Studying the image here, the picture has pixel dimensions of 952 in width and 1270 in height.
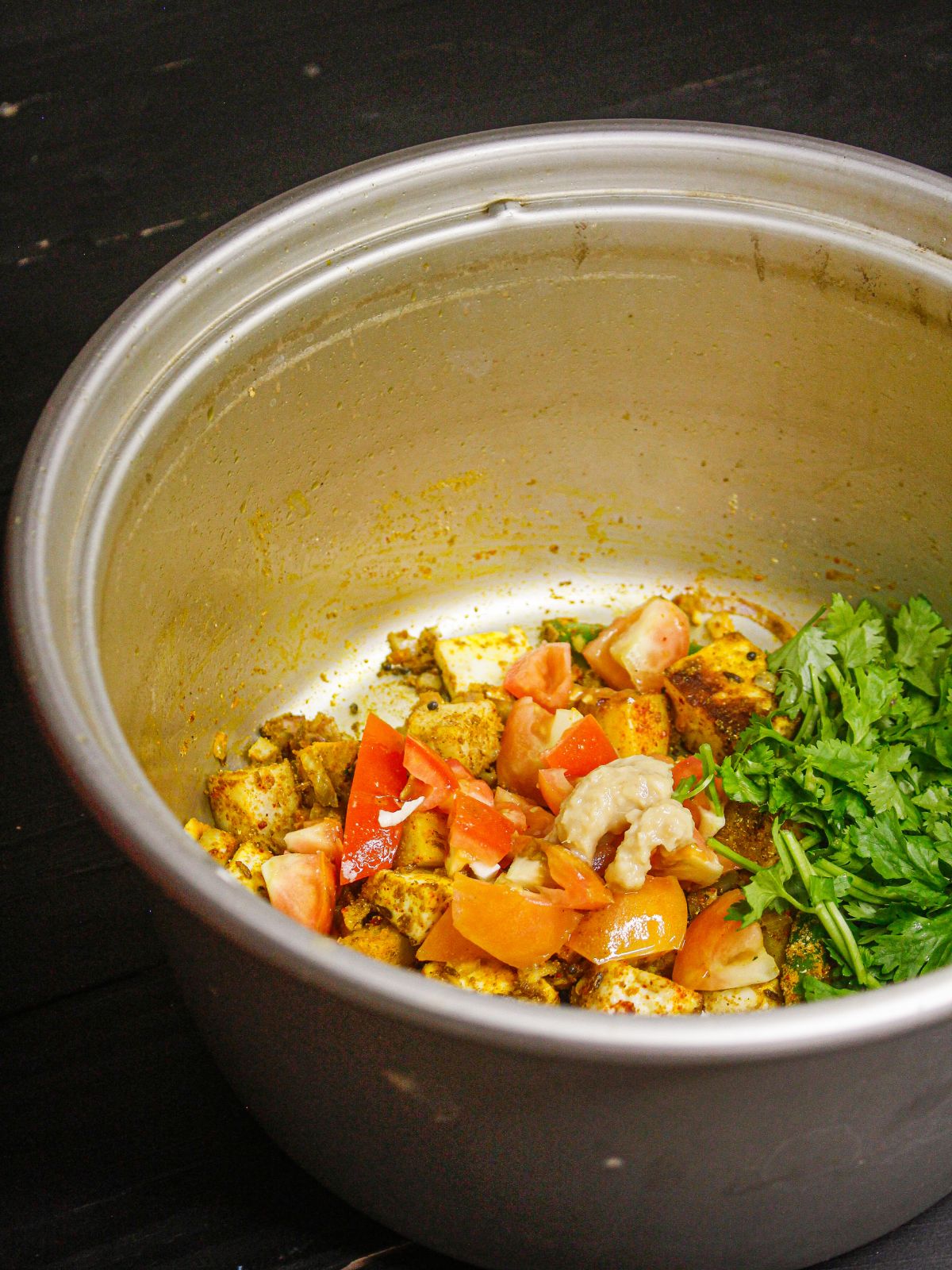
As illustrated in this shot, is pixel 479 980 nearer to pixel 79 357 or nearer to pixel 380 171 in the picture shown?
pixel 79 357

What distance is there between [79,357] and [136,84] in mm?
1061

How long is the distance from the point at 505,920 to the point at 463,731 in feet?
0.92

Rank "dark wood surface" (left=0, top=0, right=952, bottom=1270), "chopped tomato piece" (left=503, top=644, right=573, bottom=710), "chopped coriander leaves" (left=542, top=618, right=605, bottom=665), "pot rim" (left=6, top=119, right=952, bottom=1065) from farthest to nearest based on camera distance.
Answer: "dark wood surface" (left=0, top=0, right=952, bottom=1270) → "chopped coriander leaves" (left=542, top=618, right=605, bottom=665) → "chopped tomato piece" (left=503, top=644, right=573, bottom=710) → "pot rim" (left=6, top=119, right=952, bottom=1065)

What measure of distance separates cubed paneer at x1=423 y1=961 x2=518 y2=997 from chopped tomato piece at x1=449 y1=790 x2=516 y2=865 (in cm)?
A: 10

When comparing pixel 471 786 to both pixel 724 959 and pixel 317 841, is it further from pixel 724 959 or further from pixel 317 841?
pixel 724 959

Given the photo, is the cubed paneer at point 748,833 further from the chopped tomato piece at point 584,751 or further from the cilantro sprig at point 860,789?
the chopped tomato piece at point 584,751

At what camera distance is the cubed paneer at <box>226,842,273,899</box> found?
1.17 m

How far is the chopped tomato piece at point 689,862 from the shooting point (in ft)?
3.70

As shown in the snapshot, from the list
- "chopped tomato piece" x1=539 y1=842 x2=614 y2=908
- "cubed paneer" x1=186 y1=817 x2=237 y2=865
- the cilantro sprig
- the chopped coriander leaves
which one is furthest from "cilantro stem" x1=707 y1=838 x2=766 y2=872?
"cubed paneer" x1=186 y1=817 x2=237 y2=865

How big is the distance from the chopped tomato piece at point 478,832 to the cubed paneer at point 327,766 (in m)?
0.16

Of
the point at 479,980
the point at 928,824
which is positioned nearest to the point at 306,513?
the point at 479,980

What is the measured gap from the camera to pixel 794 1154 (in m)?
0.87

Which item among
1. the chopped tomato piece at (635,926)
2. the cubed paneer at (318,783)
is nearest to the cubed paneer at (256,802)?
the cubed paneer at (318,783)

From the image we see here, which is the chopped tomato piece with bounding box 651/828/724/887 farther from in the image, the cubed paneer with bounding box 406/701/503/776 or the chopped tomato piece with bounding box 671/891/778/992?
the cubed paneer with bounding box 406/701/503/776
